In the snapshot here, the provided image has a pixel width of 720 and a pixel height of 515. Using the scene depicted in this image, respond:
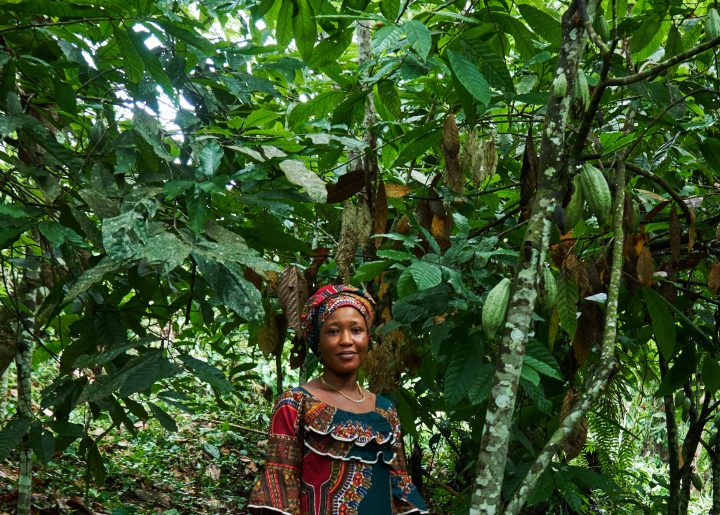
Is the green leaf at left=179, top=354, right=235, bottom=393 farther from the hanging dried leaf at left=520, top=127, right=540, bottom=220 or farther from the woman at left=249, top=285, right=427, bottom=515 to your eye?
the hanging dried leaf at left=520, top=127, right=540, bottom=220

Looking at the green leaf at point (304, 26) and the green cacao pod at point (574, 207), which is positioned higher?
the green leaf at point (304, 26)

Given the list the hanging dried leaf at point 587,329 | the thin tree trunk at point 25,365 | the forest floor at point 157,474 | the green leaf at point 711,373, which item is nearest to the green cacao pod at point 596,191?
the hanging dried leaf at point 587,329

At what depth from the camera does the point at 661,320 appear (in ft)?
7.01

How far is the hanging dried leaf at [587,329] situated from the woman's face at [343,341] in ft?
2.02

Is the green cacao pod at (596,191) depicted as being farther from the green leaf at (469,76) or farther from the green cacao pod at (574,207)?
the green leaf at (469,76)

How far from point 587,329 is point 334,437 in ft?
2.57

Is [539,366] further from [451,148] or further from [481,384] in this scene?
[451,148]

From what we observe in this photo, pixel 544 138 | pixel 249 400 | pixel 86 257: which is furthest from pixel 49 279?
pixel 249 400

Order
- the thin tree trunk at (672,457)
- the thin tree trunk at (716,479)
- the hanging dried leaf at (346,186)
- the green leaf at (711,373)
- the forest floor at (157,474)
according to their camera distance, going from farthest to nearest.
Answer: the forest floor at (157,474), the thin tree trunk at (716,479), the thin tree trunk at (672,457), the green leaf at (711,373), the hanging dried leaf at (346,186)

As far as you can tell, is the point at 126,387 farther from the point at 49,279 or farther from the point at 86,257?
the point at 49,279

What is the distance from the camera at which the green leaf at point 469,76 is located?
1.87 metres

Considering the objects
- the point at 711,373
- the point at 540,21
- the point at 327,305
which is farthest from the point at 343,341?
the point at 711,373

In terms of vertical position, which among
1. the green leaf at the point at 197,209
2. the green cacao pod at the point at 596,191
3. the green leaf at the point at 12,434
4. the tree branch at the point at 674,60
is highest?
the tree branch at the point at 674,60

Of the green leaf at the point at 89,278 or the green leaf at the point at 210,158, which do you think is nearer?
the green leaf at the point at 89,278
